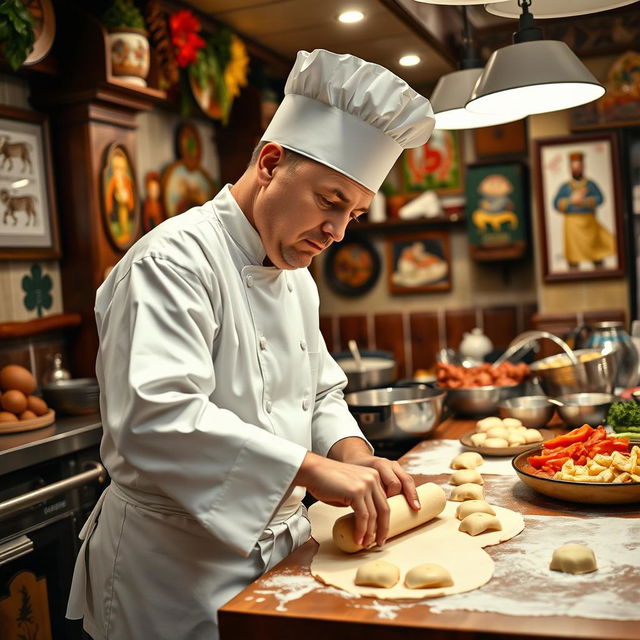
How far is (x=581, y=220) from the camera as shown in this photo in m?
5.10

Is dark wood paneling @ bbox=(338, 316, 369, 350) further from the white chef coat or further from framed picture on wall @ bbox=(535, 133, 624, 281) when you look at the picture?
the white chef coat

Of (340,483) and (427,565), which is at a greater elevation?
(340,483)

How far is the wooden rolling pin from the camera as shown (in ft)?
4.96

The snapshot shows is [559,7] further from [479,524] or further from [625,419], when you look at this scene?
[479,524]

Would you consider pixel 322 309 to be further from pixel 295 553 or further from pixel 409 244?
pixel 295 553

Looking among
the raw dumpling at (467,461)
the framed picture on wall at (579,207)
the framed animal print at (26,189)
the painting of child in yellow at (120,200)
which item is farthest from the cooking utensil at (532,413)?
the framed picture on wall at (579,207)

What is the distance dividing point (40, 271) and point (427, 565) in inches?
107

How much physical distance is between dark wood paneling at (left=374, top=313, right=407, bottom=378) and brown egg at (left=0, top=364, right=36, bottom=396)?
125 inches

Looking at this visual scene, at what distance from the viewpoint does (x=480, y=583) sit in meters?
1.35

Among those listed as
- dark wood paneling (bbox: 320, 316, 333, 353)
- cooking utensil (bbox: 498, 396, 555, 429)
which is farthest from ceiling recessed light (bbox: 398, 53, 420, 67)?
cooking utensil (bbox: 498, 396, 555, 429)

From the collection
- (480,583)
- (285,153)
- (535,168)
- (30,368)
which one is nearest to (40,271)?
(30,368)

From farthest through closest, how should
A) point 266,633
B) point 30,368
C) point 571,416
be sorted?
point 30,368 < point 571,416 < point 266,633

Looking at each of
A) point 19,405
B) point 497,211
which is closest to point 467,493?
point 19,405

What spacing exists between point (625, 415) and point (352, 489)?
4.13 feet
